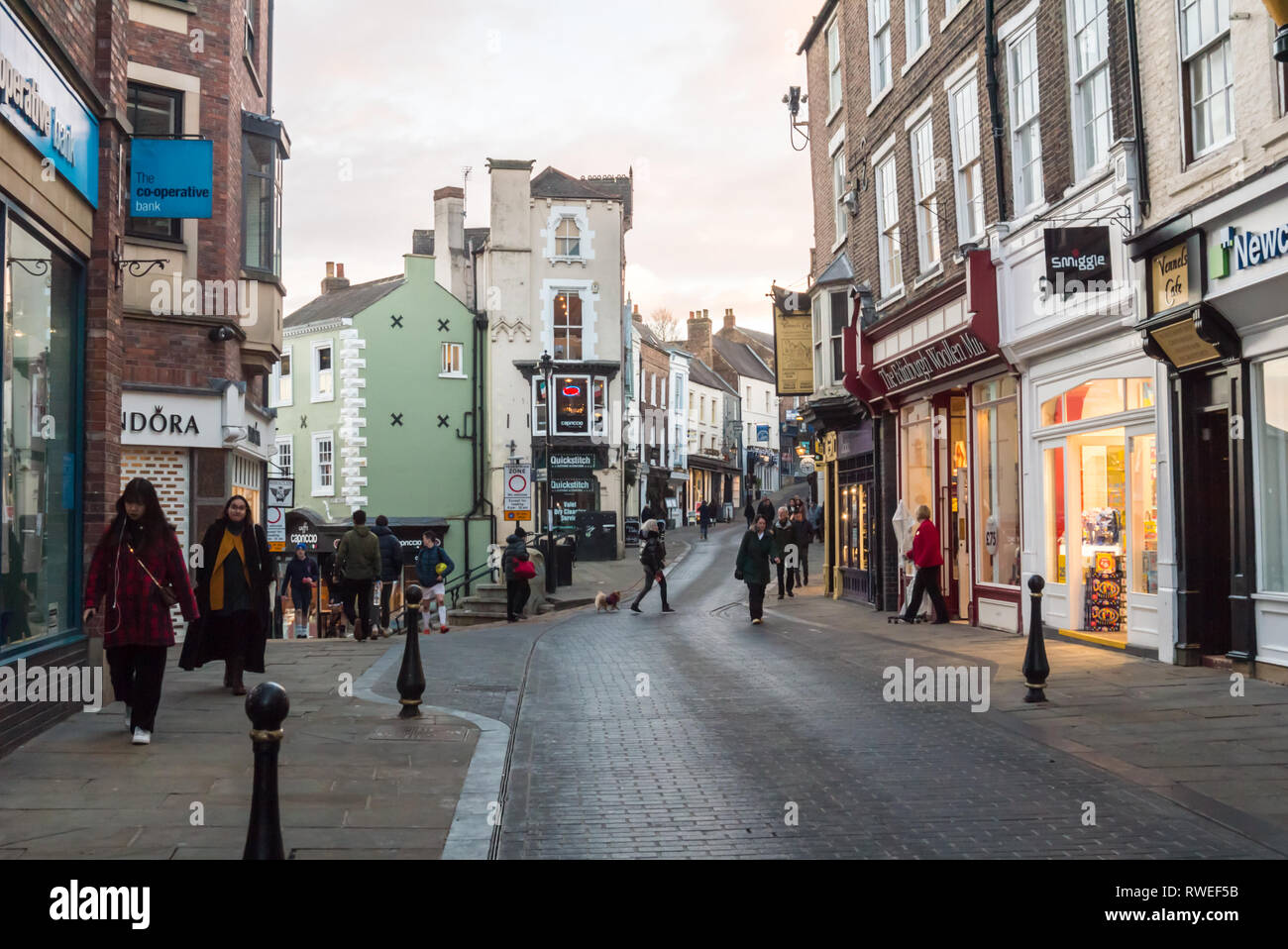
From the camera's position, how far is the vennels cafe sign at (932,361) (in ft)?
58.3

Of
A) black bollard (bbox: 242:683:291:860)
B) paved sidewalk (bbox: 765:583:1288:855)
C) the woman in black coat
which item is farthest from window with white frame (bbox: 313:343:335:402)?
black bollard (bbox: 242:683:291:860)

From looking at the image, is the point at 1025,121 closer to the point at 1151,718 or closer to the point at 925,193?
the point at 925,193

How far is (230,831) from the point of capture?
6469 mm

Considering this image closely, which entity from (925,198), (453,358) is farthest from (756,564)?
(453,358)

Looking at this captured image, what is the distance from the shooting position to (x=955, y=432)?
65.5ft

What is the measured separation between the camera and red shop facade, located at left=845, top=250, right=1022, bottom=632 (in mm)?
17547

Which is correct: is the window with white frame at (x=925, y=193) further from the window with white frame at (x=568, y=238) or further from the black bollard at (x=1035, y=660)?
the window with white frame at (x=568, y=238)

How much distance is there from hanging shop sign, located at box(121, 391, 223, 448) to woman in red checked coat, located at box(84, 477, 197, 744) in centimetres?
947

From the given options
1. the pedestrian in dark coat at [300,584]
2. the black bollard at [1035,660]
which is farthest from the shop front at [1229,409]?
the pedestrian in dark coat at [300,584]

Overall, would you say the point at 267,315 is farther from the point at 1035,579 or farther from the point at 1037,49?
the point at 1035,579

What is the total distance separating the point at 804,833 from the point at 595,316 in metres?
37.4

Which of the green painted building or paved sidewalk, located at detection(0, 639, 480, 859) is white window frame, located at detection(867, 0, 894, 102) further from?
the green painted building

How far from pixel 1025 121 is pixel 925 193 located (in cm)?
386

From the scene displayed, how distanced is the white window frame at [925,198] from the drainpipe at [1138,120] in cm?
634
